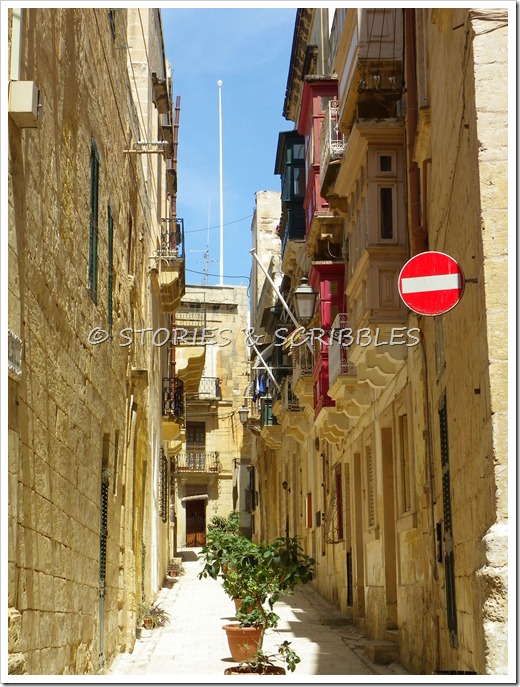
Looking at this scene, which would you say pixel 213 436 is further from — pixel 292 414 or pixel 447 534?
pixel 447 534

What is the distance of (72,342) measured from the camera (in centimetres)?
907

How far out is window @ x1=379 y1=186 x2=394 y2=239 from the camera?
13.5 metres

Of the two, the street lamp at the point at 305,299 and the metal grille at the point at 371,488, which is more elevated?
the street lamp at the point at 305,299

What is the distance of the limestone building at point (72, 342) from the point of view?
6648 millimetres

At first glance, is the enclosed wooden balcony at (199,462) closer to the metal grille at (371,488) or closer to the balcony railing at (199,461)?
the balcony railing at (199,461)

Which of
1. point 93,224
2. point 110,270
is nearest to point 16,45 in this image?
point 93,224

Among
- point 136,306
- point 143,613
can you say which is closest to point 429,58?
point 136,306

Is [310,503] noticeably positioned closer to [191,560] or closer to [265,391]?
[265,391]

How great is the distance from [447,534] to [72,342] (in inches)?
155

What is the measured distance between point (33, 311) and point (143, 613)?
10.9 metres

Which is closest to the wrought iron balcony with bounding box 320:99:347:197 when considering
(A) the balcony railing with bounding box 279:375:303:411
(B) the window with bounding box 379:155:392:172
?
(B) the window with bounding box 379:155:392:172

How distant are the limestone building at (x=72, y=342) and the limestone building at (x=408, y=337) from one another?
9.69 ft

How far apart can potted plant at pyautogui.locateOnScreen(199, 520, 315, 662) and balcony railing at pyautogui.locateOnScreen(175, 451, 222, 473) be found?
111ft

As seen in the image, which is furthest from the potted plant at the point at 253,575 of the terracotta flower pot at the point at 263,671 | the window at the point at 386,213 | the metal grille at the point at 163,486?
the metal grille at the point at 163,486
